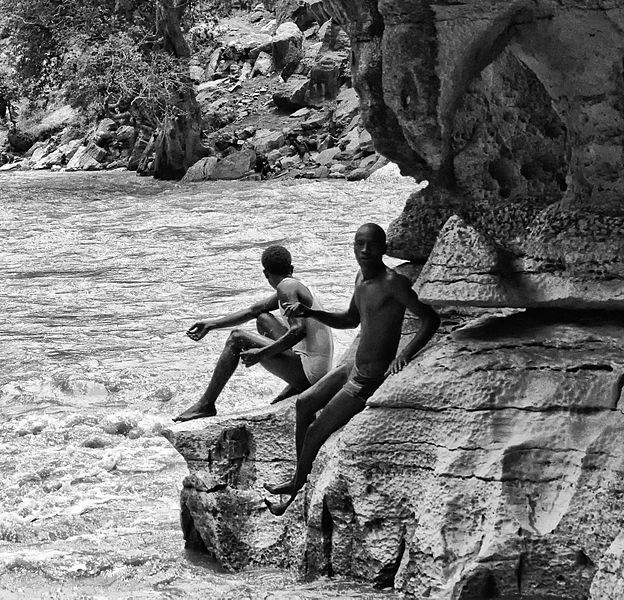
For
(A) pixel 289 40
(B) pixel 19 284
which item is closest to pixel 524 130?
(B) pixel 19 284

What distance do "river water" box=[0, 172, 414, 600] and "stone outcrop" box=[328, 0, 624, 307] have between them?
1.86m

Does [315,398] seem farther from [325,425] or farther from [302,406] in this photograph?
[325,425]

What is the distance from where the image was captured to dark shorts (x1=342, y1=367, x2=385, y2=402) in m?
6.23

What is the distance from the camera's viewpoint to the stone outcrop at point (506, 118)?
5691 mm

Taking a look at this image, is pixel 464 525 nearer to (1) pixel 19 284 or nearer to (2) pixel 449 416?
(2) pixel 449 416

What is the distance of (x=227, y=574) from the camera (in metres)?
6.62

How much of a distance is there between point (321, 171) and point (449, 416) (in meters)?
22.8

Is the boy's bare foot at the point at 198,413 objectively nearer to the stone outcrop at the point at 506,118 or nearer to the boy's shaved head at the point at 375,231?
the stone outcrop at the point at 506,118

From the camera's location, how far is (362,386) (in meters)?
6.25

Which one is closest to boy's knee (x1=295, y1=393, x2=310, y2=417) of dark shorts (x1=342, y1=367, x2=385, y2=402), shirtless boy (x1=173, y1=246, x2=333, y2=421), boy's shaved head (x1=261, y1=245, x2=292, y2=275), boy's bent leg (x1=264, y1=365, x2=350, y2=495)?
boy's bent leg (x1=264, y1=365, x2=350, y2=495)

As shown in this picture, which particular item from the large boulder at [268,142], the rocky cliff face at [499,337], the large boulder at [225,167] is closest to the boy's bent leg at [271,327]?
the rocky cliff face at [499,337]

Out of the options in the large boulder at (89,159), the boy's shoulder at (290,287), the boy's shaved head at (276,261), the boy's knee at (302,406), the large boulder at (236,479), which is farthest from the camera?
the large boulder at (89,159)

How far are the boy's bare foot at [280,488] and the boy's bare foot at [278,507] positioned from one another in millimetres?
49

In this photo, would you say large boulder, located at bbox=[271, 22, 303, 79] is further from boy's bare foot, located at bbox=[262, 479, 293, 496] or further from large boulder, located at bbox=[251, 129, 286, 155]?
boy's bare foot, located at bbox=[262, 479, 293, 496]
